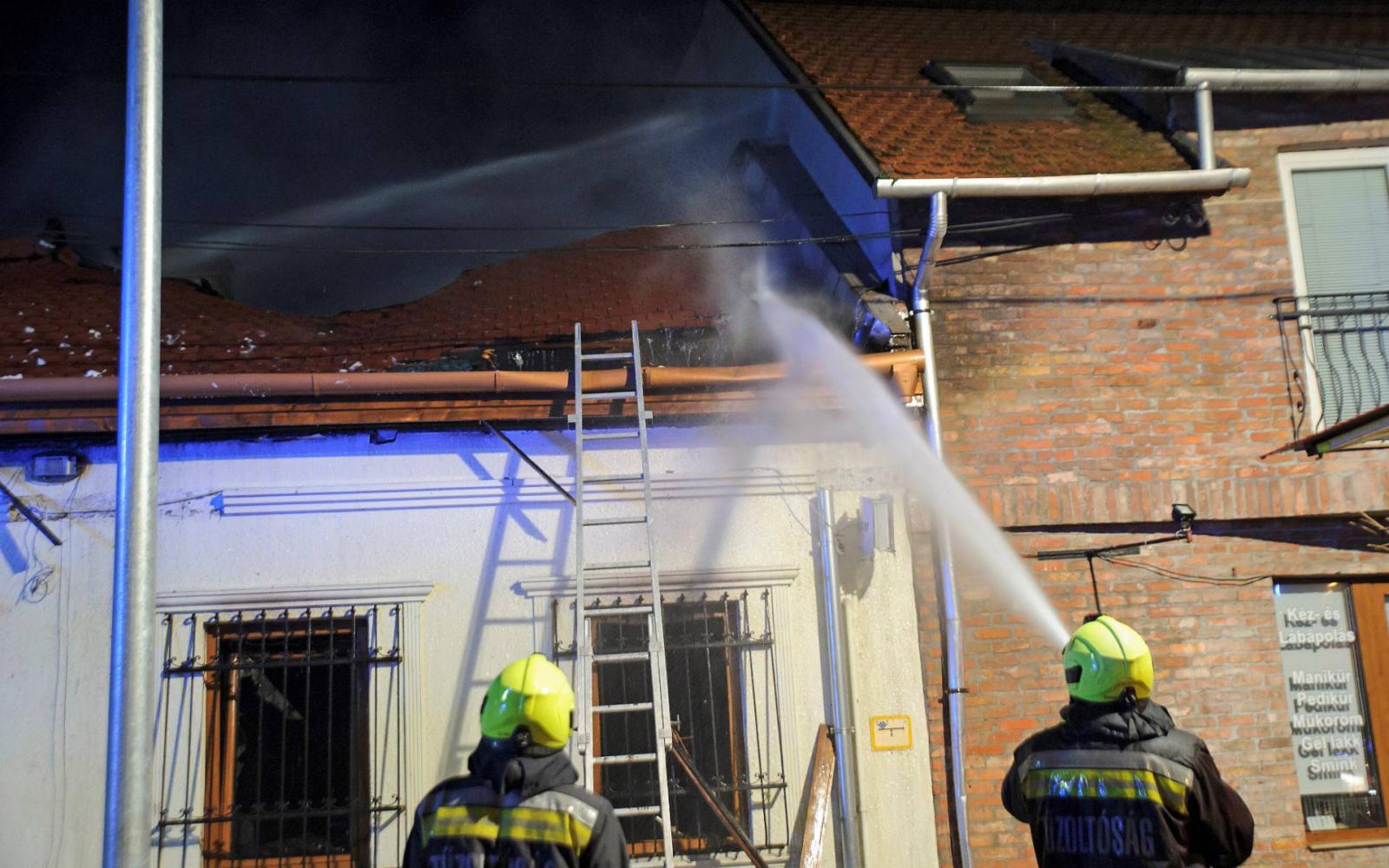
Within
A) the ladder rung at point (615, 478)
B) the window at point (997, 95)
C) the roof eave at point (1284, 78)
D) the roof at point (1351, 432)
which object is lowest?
the roof at point (1351, 432)

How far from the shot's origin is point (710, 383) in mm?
6504

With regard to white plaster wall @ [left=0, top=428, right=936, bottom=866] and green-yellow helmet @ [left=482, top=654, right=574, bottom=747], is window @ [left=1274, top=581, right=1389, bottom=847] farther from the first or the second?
green-yellow helmet @ [left=482, top=654, right=574, bottom=747]

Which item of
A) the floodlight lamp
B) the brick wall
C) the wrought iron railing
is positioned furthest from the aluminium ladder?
the wrought iron railing

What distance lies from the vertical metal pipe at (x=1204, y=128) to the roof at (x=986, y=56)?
0.69 feet

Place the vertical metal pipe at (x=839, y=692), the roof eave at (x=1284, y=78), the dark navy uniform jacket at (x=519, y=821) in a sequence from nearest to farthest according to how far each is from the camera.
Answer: the dark navy uniform jacket at (x=519, y=821), the vertical metal pipe at (x=839, y=692), the roof eave at (x=1284, y=78)

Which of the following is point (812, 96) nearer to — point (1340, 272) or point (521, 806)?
point (1340, 272)

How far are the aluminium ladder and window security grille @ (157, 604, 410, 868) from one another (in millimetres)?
1157

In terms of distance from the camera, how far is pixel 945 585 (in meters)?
6.37

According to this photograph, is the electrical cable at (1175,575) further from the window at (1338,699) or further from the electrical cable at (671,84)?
the electrical cable at (671,84)

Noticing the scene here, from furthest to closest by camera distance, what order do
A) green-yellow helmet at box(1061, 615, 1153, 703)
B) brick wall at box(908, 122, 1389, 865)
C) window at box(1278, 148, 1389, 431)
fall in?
window at box(1278, 148, 1389, 431), brick wall at box(908, 122, 1389, 865), green-yellow helmet at box(1061, 615, 1153, 703)

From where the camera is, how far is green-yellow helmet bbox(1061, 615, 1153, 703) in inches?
144

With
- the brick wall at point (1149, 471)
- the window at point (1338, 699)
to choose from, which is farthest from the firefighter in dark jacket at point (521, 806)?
the window at point (1338, 699)

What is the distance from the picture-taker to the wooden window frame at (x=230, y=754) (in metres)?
5.96

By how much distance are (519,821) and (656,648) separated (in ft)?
7.76
